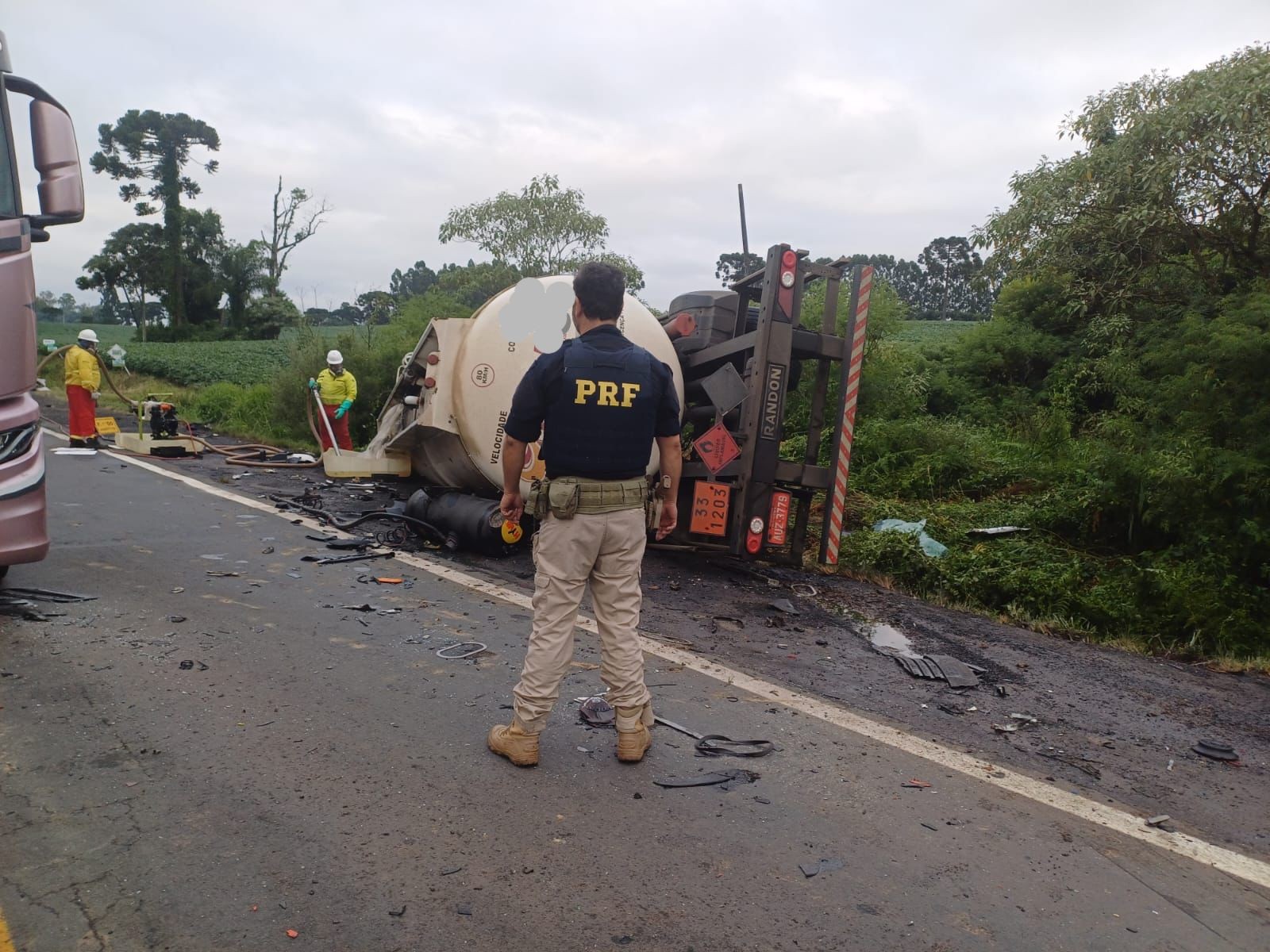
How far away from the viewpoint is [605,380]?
10.7 ft

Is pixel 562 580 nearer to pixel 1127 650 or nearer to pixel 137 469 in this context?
pixel 1127 650

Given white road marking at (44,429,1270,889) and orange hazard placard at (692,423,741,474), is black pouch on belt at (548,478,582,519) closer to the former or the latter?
white road marking at (44,429,1270,889)

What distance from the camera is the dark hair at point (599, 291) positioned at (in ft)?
10.9

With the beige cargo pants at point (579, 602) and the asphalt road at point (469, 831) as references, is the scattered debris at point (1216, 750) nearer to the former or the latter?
the asphalt road at point (469, 831)

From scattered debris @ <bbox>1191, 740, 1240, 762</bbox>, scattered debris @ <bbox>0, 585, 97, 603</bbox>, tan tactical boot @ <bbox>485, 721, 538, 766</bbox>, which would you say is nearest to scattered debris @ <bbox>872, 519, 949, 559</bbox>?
scattered debris @ <bbox>1191, 740, 1240, 762</bbox>

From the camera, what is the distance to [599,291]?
3316 mm

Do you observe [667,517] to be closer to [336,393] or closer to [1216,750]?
[1216,750]

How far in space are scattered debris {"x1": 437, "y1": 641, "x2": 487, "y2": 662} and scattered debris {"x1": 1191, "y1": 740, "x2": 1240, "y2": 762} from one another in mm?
3275

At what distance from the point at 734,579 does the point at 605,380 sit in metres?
3.39

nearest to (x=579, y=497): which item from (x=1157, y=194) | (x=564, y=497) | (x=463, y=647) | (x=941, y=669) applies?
(x=564, y=497)

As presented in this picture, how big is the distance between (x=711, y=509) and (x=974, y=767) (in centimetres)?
305

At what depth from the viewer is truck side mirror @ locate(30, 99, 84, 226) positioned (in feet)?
14.6

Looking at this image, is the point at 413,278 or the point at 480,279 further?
the point at 413,278

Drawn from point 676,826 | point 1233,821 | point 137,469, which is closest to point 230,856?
point 676,826
